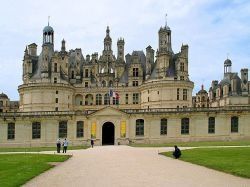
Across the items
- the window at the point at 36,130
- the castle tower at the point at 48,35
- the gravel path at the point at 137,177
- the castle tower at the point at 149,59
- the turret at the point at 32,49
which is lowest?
the gravel path at the point at 137,177

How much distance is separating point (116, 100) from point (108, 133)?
13325 mm

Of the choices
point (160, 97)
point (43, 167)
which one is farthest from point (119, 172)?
point (160, 97)

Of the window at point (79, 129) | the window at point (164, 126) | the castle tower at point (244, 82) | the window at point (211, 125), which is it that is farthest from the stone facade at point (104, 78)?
the castle tower at point (244, 82)

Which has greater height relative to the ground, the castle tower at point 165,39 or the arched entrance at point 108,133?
the castle tower at point 165,39

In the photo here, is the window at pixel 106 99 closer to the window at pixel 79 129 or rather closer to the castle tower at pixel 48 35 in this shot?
the castle tower at pixel 48 35

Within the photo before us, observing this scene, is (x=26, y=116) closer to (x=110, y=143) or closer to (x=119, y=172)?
(x=110, y=143)

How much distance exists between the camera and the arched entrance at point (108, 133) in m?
73.8

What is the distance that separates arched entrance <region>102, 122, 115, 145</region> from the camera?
2906 inches

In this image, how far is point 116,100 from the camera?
86750 millimetres

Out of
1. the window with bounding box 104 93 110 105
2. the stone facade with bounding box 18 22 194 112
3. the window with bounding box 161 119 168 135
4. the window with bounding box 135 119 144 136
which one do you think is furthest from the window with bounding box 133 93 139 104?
the window with bounding box 161 119 168 135

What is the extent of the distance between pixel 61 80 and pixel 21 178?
6320 centimetres

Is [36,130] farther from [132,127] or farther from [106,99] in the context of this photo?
[106,99]

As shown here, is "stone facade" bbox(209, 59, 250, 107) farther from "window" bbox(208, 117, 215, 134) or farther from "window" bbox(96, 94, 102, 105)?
"window" bbox(96, 94, 102, 105)

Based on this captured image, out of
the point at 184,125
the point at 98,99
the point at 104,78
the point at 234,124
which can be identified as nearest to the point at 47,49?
the point at 104,78
